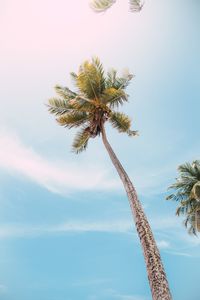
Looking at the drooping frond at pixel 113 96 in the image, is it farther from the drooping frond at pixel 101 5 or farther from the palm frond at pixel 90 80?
the drooping frond at pixel 101 5

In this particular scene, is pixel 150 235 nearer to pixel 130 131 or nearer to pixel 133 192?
pixel 133 192

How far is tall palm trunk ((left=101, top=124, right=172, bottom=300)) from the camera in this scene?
9.66 metres

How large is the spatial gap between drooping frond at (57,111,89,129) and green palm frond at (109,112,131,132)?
163 cm

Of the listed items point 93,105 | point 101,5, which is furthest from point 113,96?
point 101,5

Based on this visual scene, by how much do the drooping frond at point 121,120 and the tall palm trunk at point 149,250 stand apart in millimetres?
4788

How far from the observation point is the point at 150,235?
1134cm

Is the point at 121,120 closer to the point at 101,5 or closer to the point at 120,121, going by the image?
the point at 120,121

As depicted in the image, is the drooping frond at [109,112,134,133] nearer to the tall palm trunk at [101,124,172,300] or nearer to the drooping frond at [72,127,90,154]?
the drooping frond at [72,127,90,154]

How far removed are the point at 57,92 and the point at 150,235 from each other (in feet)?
36.6

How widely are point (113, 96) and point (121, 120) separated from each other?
5.74 feet

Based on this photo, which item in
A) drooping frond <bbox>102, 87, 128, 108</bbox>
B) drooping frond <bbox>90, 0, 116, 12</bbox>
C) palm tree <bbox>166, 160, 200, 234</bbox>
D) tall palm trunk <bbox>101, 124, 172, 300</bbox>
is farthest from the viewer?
palm tree <bbox>166, 160, 200, 234</bbox>

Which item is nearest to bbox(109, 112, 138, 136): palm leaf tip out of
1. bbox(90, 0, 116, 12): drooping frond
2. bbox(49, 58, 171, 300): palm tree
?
bbox(49, 58, 171, 300): palm tree

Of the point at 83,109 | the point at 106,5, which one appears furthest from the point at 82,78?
the point at 106,5

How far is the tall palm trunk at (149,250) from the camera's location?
9656 millimetres
